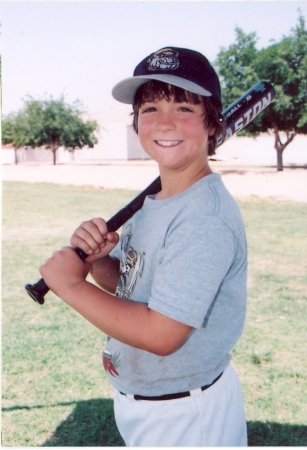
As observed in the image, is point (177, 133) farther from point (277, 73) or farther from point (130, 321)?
point (277, 73)

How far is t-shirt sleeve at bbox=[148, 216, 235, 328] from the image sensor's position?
1285 mm

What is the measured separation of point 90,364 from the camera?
3.71 meters

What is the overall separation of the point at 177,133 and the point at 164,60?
0.24 metres

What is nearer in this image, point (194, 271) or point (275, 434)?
point (194, 271)

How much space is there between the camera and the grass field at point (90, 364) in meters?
2.89

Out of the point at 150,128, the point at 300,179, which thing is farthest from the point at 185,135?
the point at 300,179

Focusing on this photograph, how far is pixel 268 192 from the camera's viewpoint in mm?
15422

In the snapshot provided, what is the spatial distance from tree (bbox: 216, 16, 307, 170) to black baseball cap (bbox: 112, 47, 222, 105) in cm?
2173

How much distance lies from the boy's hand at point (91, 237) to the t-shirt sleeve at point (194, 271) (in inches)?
15.2

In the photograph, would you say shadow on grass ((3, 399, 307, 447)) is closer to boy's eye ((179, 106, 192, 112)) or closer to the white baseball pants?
the white baseball pants

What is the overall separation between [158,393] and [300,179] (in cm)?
1800

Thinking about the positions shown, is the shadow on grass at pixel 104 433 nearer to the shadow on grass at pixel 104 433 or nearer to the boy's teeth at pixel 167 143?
the shadow on grass at pixel 104 433

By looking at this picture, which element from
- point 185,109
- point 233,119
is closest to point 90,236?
point 185,109

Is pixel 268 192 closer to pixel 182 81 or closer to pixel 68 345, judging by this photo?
pixel 68 345
